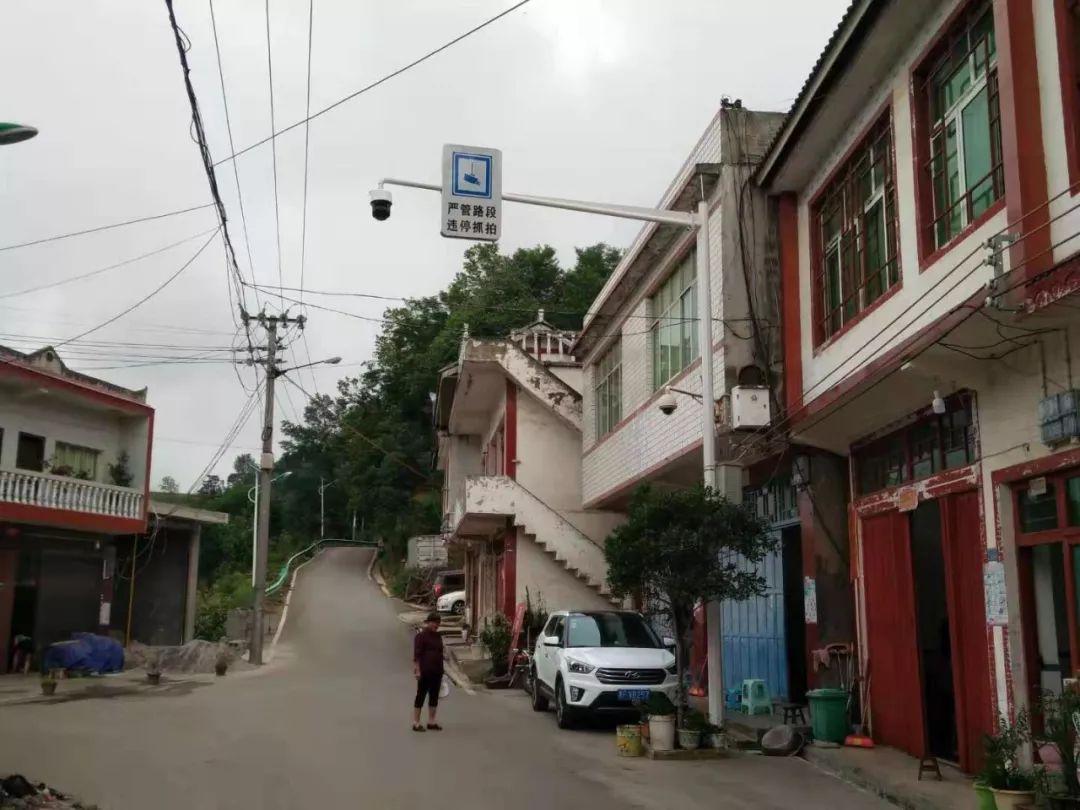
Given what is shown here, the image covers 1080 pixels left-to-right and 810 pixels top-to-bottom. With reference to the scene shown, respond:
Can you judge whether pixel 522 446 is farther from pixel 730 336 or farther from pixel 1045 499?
pixel 1045 499

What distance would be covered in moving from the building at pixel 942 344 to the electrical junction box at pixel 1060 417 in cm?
2

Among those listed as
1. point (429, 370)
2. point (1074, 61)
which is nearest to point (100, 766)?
point (1074, 61)

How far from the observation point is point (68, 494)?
A: 24547 mm

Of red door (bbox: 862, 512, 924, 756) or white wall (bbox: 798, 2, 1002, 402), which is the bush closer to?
red door (bbox: 862, 512, 924, 756)

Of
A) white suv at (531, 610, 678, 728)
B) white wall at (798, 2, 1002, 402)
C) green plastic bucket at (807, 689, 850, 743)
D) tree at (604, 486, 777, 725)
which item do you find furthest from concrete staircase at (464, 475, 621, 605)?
green plastic bucket at (807, 689, 850, 743)

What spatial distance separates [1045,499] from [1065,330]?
5.33 ft

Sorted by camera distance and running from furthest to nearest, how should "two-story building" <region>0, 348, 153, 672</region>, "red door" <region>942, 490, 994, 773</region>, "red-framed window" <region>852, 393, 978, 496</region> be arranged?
1. "two-story building" <region>0, 348, 153, 672</region>
2. "red-framed window" <region>852, 393, 978, 496</region>
3. "red door" <region>942, 490, 994, 773</region>

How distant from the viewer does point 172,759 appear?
1167 centimetres

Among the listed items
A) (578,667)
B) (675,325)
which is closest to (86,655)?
(578,667)

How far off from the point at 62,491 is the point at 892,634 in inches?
780

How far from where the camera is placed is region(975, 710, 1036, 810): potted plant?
297 inches

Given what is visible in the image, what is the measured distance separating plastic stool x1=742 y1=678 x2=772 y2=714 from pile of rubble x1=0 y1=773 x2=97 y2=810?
10347 mm

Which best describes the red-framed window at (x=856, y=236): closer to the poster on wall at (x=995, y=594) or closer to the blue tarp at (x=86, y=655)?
the poster on wall at (x=995, y=594)

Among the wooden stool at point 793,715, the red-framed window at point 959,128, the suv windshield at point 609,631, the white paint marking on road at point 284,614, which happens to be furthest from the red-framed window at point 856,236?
the white paint marking on road at point 284,614
